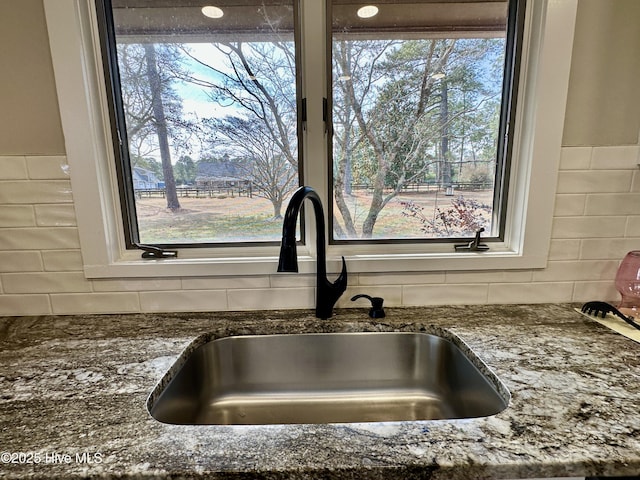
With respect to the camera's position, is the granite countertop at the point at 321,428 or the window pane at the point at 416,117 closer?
the granite countertop at the point at 321,428

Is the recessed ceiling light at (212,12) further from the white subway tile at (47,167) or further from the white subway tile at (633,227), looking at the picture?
the white subway tile at (633,227)

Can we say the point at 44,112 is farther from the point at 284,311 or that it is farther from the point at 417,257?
the point at 417,257

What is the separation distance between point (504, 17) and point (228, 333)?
125 cm

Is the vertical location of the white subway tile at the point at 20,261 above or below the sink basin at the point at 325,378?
above

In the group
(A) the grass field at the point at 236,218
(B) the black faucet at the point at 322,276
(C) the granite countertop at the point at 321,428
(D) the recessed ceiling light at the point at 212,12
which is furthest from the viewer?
(A) the grass field at the point at 236,218

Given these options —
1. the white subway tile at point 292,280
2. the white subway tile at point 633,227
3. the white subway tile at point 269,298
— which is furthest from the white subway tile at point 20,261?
the white subway tile at point 633,227

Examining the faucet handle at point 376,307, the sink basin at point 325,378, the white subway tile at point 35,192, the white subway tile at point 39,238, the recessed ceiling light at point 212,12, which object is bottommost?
the sink basin at point 325,378

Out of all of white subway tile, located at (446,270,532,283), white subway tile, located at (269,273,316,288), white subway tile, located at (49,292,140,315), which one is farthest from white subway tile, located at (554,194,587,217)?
white subway tile, located at (49,292,140,315)

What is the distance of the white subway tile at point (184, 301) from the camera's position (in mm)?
1122

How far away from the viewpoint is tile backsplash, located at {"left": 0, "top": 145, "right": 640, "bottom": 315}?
3.43ft

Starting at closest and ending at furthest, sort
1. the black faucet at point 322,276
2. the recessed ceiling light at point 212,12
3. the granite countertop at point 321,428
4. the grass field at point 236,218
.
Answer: the granite countertop at point 321,428 → the black faucet at point 322,276 → the recessed ceiling light at point 212,12 → the grass field at point 236,218

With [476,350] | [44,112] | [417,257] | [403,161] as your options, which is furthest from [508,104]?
[44,112]

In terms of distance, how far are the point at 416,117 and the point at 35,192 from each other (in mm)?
1161

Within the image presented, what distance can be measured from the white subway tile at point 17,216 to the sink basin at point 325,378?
25.3 inches
